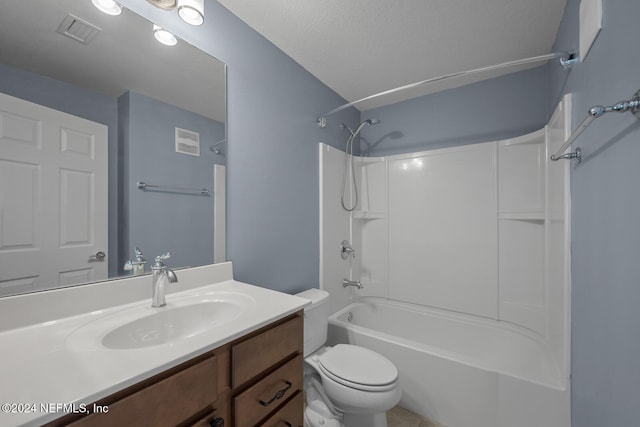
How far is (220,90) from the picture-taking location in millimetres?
1364

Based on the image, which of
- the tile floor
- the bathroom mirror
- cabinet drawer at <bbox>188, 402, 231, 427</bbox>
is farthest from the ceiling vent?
the tile floor

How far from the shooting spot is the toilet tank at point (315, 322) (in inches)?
61.6

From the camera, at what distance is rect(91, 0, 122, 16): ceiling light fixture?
0.97 metres

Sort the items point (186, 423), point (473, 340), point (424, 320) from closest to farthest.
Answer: point (186, 423) → point (473, 340) → point (424, 320)

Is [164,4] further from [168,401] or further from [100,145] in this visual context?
[168,401]

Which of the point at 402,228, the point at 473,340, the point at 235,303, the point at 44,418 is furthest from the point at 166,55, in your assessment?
the point at 473,340

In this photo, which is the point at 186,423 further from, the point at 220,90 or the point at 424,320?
the point at 424,320

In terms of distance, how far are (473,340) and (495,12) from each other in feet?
7.42

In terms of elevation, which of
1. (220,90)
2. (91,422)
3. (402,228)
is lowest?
(91,422)

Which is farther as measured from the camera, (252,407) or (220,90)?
(220,90)

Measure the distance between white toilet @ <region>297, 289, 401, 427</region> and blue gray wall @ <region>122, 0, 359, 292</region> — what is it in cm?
37

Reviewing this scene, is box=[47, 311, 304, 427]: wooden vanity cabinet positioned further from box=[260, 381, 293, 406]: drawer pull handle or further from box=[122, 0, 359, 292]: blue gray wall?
box=[122, 0, 359, 292]: blue gray wall

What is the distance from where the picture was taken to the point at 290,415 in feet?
3.25

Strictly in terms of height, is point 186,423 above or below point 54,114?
below
